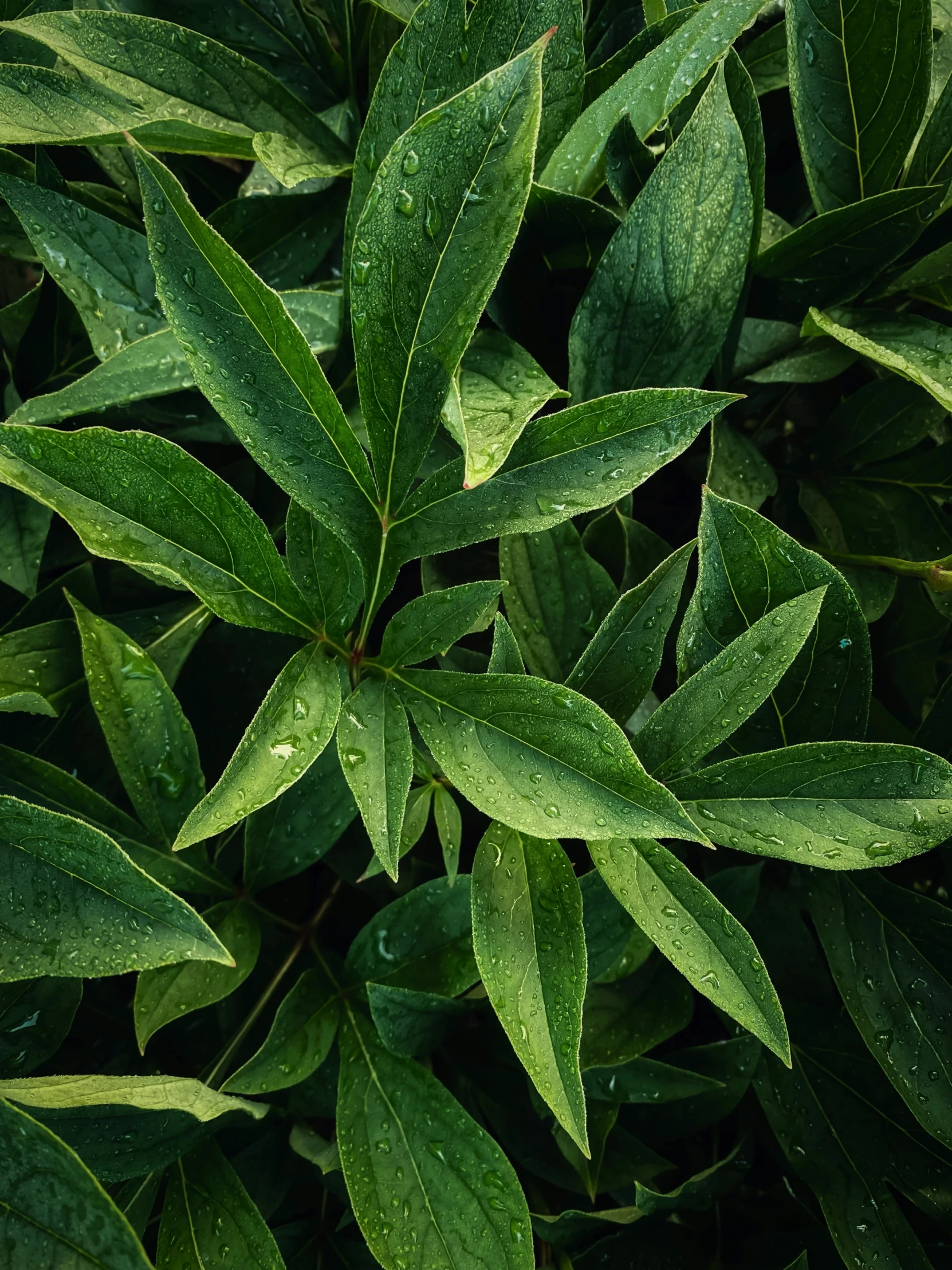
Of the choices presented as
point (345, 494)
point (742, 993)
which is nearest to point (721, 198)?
point (345, 494)

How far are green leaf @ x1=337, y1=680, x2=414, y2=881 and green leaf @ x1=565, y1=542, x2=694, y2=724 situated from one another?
4.9 inches

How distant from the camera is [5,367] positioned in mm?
781

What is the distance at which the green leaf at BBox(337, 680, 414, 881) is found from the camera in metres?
0.50

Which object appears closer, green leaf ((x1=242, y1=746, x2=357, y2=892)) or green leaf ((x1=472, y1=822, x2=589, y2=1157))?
green leaf ((x1=472, y1=822, x2=589, y2=1157))

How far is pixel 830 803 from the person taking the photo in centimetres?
57

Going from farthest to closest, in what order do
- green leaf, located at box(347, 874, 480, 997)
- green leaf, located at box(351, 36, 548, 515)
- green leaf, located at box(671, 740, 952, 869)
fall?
green leaf, located at box(347, 874, 480, 997)
green leaf, located at box(671, 740, 952, 869)
green leaf, located at box(351, 36, 548, 515)

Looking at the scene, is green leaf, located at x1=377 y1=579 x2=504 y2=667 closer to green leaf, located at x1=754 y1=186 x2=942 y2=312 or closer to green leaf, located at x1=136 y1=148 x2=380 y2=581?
green leaf, located at x1=136 y1=148 x2=380 y2=581

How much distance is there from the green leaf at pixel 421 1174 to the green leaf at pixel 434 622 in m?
0.32

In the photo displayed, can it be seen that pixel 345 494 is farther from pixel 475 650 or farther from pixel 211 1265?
pixel 211 1265

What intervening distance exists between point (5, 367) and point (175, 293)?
1.31 feet

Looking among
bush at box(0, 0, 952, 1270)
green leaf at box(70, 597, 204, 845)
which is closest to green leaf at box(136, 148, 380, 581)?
bush at box(0, 0, 952, 1270)

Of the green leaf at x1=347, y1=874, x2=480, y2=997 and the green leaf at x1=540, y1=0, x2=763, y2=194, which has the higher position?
the green leaf at x1=540, y1=0, x2=763, y2=194

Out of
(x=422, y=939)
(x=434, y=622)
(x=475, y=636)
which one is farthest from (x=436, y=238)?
(x=422, y=939)

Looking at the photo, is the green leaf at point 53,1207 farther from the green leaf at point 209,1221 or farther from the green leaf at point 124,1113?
the green leaf at point 209,1221
